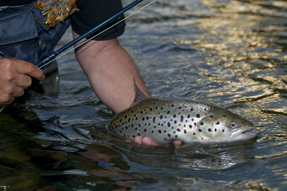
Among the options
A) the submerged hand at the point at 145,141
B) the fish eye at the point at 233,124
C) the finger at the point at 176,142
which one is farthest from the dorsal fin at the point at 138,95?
the fish eye at the point at 233,124

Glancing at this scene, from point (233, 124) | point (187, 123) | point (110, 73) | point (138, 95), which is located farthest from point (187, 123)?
point (110, 73)

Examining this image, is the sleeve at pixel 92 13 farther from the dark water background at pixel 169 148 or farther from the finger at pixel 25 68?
the dark water background at pixel 169 148

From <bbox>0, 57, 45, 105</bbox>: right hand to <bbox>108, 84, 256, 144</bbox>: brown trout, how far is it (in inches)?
30.9

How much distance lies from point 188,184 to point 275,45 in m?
3.81

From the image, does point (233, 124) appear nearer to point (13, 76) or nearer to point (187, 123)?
point (187, 123)

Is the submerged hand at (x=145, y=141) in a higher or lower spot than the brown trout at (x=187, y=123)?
lower

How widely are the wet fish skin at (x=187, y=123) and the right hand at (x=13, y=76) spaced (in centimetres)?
79

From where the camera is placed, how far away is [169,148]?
2537 millimetres

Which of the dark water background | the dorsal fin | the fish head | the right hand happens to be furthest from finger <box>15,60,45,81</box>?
the fish head

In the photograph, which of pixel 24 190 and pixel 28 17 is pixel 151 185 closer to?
pixel 24 190

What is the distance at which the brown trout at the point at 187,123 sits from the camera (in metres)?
2.42

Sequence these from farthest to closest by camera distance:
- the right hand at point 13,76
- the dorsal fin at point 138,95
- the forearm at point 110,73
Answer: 1. the forearm at point 110,73
2. the dorsal fin at point 138,95
3. the right hand at point 13,76

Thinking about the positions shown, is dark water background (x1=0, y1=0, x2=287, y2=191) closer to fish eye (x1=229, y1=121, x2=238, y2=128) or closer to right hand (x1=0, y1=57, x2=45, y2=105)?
fish eye (x1=229, y1=121, x2=238, y2=128)

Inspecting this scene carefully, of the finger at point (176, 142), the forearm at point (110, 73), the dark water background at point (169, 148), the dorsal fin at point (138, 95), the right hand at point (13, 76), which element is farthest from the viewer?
the forearm at point (110, 73)
